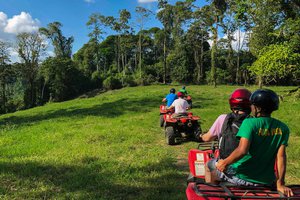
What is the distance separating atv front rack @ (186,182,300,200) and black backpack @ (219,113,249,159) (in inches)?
22.6

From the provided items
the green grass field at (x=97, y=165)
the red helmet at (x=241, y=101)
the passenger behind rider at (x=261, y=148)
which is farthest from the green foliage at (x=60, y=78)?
the passenger behind rider at (x=261, y=148)

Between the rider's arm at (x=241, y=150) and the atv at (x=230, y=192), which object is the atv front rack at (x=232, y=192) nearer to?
the atv at (x=230, y=192)

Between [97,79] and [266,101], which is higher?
[97,79]

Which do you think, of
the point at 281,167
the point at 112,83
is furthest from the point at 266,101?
the point at 112,83

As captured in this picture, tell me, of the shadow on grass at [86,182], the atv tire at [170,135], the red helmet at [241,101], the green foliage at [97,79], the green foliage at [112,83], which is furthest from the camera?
the green foliage at [97,79]

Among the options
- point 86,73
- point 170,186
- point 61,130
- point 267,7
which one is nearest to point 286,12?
point 267,7

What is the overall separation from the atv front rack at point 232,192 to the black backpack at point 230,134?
1.88 feet

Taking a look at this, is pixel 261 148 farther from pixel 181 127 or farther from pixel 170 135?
pixel 181 127

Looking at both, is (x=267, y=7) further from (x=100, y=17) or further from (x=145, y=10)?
(x=100, y=17)

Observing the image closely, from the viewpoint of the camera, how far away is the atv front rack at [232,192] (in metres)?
2.57

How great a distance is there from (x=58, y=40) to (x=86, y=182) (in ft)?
192

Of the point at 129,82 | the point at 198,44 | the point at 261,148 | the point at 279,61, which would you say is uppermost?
the point at 198,44

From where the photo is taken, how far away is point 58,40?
196 ft

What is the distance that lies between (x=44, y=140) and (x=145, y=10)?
39.1 m
